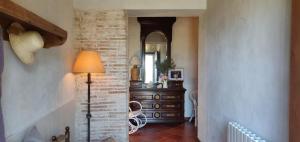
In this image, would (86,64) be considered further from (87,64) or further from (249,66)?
(249,66)

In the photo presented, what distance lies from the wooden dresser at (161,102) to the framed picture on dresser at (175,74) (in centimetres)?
35

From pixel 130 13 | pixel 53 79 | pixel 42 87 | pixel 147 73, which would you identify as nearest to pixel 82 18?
pixel 130 13

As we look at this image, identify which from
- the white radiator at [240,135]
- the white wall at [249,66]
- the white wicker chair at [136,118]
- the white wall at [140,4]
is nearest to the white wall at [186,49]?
the white wicker chair at [136,118]

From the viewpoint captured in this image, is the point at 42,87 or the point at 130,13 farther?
the point at 130,13

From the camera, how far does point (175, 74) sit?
643cm

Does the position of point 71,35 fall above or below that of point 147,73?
above

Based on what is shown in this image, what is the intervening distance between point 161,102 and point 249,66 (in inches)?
144

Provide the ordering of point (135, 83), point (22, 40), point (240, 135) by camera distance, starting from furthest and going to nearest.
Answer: point (135, 83), point (240, 135), point (22, 40)

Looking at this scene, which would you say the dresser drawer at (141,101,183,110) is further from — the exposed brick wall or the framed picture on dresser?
the exposed brick wall

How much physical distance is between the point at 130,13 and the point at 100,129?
1719mm

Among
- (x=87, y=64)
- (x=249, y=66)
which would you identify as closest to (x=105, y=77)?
(x=87, y=64)

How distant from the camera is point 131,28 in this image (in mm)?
6609

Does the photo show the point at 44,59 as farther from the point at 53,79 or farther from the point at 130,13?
the point at 130,13

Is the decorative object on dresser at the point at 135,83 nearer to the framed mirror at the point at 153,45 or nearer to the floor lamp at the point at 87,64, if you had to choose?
the framed mirror at the point at 153,45
